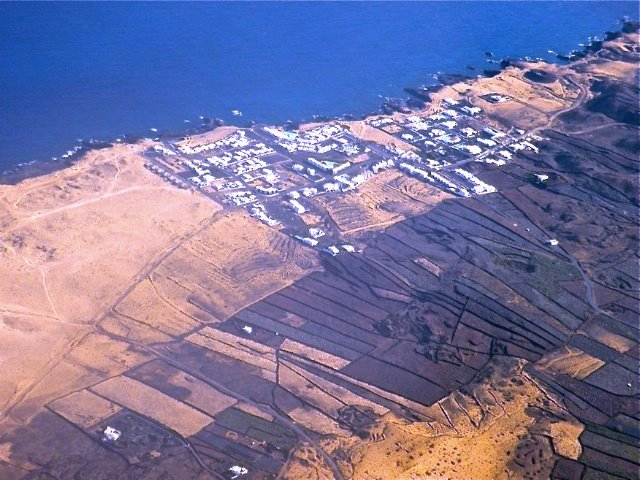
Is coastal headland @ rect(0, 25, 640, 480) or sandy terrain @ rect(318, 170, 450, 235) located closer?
coastal headland @ rect(0, 25, 640, 480)

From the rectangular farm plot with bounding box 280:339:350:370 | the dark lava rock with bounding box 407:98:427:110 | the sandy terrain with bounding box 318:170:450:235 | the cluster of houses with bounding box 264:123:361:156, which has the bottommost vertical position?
the rectangular farm plot with bounding box 280:339:350:370

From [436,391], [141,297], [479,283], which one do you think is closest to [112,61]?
[141,297]

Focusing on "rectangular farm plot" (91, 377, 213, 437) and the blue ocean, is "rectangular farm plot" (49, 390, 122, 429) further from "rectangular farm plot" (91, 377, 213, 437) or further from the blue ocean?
the blue ocean

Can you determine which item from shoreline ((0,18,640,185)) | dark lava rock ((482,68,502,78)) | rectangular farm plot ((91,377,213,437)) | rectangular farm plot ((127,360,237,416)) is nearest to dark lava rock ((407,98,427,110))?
shoreline ((0,18,640,185))

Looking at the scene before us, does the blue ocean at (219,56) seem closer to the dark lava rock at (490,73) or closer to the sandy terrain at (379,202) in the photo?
the dark lava rock at (490,73)

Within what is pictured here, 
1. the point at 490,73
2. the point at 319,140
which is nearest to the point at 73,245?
the point at 319,140

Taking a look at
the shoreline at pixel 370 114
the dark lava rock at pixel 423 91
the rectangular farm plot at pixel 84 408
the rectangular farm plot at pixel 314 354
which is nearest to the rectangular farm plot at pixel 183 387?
the rectangular farm plot at pixel 84 408

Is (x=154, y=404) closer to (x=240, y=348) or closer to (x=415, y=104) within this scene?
(x=240, y=348)
